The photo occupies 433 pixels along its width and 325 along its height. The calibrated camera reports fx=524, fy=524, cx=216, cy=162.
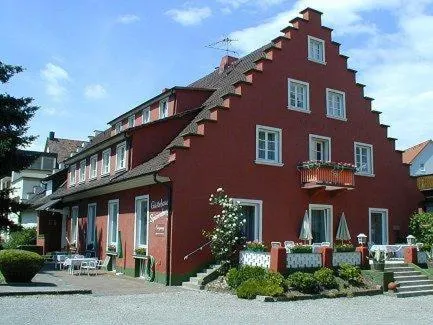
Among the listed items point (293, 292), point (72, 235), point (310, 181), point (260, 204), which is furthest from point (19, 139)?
point (293, 292)

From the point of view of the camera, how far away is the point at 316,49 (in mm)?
25375

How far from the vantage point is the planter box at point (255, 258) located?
17938 mm

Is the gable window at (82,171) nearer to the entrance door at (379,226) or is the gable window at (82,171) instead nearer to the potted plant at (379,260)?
the entrance door at (379,226)

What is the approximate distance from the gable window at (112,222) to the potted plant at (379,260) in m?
11.5

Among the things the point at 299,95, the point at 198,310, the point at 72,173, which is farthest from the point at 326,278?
the point at 72,173

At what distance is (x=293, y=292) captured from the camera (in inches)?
645

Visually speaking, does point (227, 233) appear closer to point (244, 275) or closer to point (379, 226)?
point (244, 275)

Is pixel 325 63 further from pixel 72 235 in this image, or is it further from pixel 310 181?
pixel 72 235

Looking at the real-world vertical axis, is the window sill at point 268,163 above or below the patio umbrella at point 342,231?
above

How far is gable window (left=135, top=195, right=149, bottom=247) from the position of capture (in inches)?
851

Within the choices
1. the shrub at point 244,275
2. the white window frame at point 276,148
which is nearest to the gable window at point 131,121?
the white window frame at point 276,148

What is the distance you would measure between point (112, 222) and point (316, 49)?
12.8 meters

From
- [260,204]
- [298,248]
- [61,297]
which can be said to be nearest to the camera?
[61,297]

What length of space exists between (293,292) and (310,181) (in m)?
7.29
